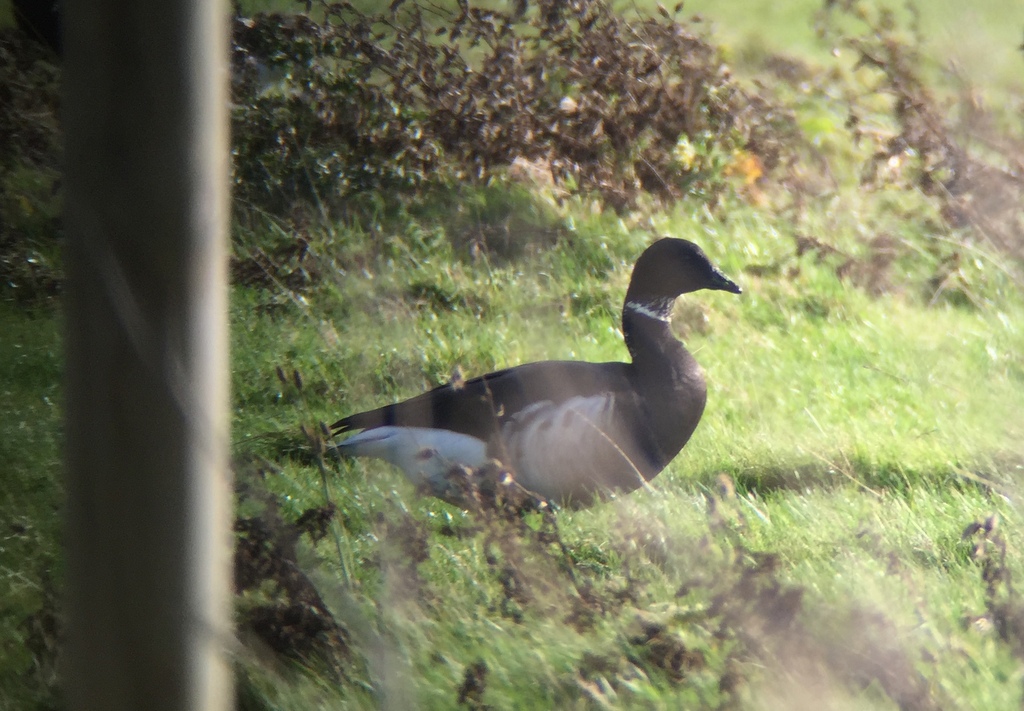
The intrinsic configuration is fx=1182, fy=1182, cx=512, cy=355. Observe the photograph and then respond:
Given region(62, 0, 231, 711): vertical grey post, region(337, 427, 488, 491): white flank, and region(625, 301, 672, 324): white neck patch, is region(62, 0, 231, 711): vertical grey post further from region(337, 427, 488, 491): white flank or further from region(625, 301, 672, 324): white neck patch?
region(625, 301, 672, 324): white neck patch

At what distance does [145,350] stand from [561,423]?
267 centimetres

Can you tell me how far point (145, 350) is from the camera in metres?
1.80

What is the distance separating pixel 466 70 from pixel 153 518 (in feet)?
15.6

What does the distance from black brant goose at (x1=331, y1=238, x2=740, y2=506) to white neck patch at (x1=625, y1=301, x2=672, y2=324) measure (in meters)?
0.13

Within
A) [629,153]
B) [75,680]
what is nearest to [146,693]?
[75,680]

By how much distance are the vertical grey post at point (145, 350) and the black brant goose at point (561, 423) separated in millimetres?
2280

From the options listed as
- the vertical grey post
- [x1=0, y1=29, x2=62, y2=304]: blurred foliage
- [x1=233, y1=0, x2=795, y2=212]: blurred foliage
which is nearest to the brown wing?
[x1=233, y1=0, x2=795, y2=212]: blurred foliage

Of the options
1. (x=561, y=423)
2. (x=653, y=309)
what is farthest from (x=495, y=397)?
(x=653, y=309)

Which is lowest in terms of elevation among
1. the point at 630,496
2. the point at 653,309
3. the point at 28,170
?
the point at 28,170

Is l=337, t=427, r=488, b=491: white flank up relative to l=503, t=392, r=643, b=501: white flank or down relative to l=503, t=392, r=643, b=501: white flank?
down

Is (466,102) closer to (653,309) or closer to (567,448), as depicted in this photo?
(653,309)

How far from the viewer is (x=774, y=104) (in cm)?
719

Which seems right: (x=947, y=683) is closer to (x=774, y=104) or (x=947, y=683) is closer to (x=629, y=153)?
(x=629, y=153)

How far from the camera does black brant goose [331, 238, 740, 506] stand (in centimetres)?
431
